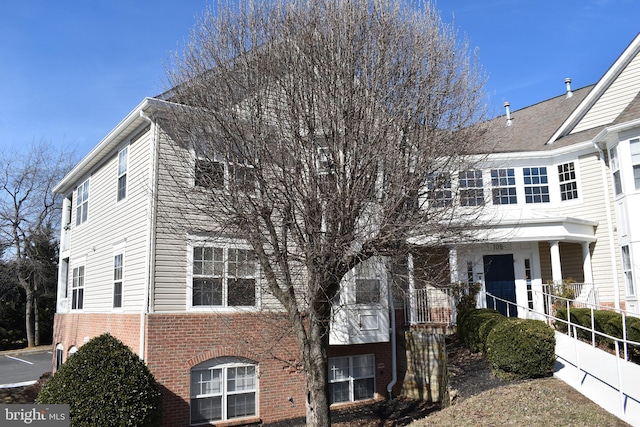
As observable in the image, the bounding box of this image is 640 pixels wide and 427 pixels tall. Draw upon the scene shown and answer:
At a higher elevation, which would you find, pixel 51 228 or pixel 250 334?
pixel 51 228

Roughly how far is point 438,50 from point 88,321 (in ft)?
41.2

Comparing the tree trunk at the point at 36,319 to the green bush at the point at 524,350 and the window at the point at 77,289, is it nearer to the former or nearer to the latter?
the window at the point at 77,289

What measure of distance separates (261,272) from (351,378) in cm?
488

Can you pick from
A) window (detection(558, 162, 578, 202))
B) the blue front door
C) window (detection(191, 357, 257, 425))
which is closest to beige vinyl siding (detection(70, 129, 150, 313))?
window (detection(191, 357, 257, 425))

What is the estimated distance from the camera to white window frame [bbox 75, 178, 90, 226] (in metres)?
17.5

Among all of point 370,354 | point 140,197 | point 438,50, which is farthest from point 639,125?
point 140,197

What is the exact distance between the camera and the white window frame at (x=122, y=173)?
1372 centimetres

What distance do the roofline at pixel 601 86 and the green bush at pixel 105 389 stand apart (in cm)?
1547

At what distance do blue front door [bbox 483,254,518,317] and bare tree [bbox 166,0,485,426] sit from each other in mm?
8167

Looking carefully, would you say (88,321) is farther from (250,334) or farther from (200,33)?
(200,33)

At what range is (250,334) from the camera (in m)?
12.5

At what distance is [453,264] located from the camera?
43.8ft

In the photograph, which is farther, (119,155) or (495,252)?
(495,252)

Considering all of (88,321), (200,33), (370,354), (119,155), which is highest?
(200,33)
